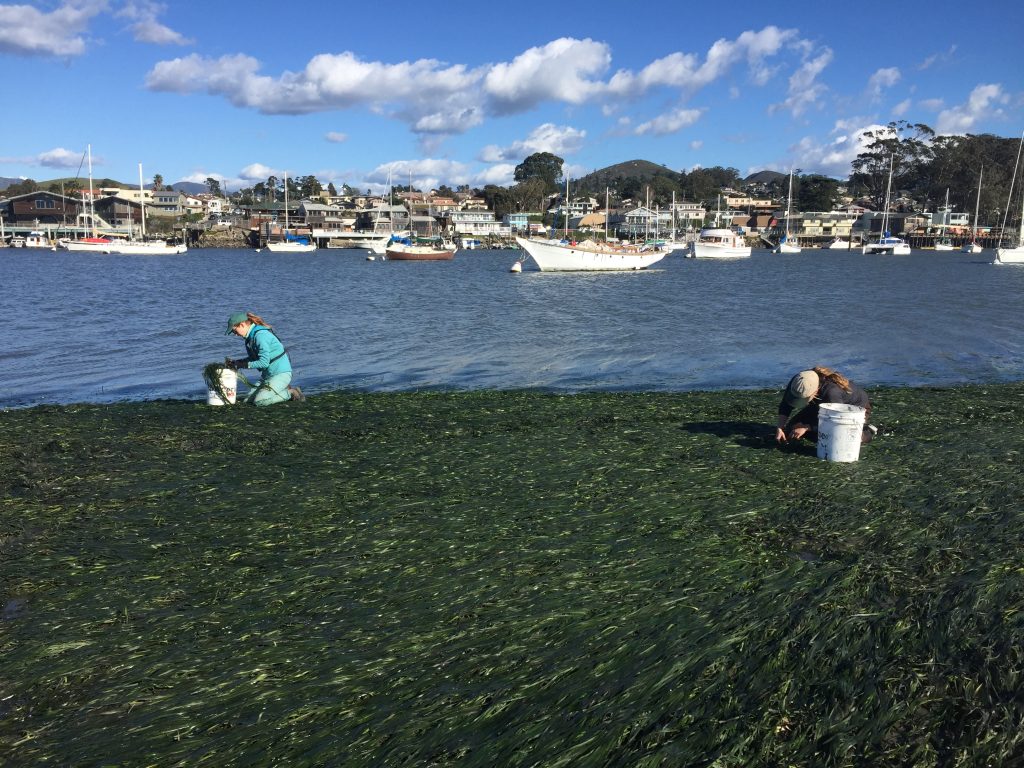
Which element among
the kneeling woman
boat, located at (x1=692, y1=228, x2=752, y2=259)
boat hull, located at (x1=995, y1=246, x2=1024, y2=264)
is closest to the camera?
the kneeling woman

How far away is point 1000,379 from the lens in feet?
51.4

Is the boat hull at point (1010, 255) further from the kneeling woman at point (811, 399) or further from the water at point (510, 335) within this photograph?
the kneeling woman at point (811, 399)

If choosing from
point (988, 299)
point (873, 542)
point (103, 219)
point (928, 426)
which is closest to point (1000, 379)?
point (928, 426)

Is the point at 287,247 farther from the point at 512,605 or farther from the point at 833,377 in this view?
the point at 512,605

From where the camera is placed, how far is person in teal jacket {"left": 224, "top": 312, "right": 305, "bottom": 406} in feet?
33.2

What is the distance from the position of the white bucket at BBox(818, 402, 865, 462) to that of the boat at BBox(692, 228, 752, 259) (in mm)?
89884

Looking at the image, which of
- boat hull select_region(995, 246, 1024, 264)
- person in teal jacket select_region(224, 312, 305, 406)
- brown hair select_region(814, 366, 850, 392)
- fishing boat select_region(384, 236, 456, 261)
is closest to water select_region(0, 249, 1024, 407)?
person in teal jacket select_region(224, 312, 305, 406)

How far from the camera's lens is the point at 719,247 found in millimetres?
93062

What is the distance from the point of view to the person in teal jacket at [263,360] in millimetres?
10109

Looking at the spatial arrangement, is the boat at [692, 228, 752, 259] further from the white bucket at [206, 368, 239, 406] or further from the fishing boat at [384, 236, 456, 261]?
the white bucket at [206, 368, 239, 406]

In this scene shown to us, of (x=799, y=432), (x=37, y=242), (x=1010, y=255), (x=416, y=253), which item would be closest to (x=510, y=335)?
(x=799, y=432)

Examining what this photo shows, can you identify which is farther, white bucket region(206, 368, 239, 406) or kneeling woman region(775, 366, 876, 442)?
white bucket region(206, 368, 239, 406)

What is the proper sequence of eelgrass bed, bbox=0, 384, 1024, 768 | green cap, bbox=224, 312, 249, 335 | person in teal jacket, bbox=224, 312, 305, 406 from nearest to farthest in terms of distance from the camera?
eelgrass bed, bbox=0, 384, 1024, 768 < green cap, bbox=224, 312, 249, 335 < person in teal jacket, bbox=224, 312, 305, 406

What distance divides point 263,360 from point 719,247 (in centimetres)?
8956
